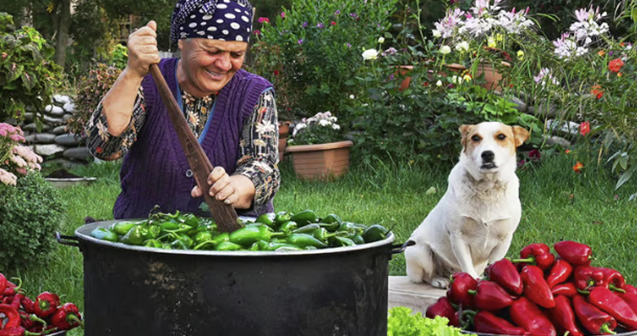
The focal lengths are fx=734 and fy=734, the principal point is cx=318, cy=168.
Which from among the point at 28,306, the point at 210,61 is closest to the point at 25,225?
the point at 28,306

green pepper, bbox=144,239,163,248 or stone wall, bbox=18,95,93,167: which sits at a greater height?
green pepper, bbox=144,239,163,248

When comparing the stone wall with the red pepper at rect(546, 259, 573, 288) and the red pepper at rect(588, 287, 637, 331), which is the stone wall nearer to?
the red pepper at rect(546, 259, 573, 288)

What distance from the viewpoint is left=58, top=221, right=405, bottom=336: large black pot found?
1.56 m

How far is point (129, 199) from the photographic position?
9.48ft

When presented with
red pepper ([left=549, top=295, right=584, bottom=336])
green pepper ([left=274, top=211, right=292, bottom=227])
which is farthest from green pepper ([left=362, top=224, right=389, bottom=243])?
red pepper ([left=549, top=295, right=584, bottom=336])

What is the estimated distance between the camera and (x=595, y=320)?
7.83 ft

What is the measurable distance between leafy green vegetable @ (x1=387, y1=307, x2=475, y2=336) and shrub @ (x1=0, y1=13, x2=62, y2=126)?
3304 millimetres

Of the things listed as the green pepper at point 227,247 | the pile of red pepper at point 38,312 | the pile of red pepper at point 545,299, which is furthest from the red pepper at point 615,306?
the pile of red pepper at point 38,312

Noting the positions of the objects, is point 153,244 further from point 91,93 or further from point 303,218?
point 91,93

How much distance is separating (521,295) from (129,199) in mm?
1520

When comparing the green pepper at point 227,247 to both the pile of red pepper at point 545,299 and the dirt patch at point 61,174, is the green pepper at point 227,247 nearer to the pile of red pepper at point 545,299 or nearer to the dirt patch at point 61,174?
the pile of red pepper at point 545,299

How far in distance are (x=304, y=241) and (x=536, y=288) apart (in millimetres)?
1087

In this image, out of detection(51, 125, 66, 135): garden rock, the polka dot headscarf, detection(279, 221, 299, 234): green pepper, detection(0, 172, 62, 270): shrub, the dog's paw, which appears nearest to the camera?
detection(279, 221, 299, 234): green pepper

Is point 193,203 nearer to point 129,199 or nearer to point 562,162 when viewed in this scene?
point 129,199
